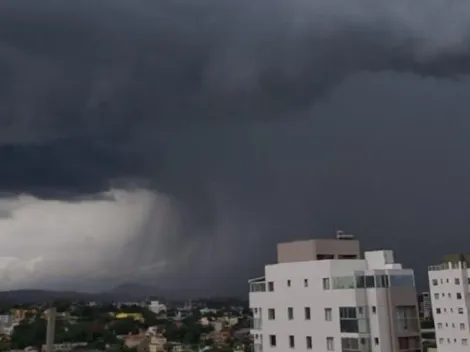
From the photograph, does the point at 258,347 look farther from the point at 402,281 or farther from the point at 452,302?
the point at 452,302

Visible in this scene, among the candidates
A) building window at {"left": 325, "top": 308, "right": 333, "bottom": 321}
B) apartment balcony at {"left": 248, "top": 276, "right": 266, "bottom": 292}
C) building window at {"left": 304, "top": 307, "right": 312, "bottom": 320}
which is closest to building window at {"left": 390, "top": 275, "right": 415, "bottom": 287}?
building window at {"left": 325, "top": 308, "right": 333, "bottom": 321}

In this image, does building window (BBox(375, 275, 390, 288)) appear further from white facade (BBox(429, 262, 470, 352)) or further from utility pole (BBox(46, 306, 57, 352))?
white facade (BBox(429, 262, 470, 352))

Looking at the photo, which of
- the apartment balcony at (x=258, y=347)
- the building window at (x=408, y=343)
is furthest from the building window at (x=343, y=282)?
the apartment balcony at (x=258, y=347)

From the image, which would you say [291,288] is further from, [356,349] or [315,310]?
[356,349]

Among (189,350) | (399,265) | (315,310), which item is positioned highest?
(399,265)

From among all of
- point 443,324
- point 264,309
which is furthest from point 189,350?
point 264,309

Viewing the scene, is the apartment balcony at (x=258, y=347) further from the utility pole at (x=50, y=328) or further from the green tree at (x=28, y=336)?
the green tree at (x=28, y=336)

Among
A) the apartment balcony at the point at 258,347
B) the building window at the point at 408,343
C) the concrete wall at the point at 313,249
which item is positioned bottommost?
the apartment balcony at the point at 258,347
